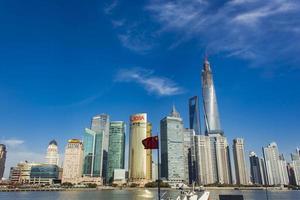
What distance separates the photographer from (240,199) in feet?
133

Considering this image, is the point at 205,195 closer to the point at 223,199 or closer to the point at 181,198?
the point at 181,198

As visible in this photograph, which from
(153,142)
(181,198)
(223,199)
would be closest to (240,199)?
(223,199)

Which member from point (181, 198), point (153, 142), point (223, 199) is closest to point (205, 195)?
point (181, 198)

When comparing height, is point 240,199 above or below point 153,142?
below

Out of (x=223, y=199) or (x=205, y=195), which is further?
(x=205, y=195)

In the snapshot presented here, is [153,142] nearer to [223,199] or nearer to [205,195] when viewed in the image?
[223,199]

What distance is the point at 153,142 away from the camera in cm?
3881

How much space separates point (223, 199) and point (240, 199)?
2.42 metres

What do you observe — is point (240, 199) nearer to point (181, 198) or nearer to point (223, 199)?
point (223, 199)

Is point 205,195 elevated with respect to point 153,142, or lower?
lower

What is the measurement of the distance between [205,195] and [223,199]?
24011 millimetres

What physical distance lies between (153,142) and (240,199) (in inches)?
611

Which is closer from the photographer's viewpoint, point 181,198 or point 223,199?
point 223,199

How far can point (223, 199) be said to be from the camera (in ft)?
135
